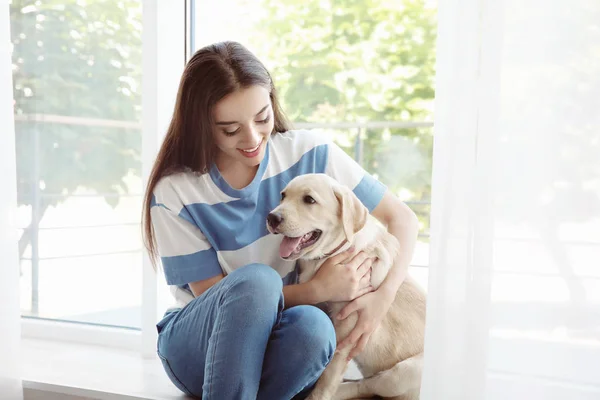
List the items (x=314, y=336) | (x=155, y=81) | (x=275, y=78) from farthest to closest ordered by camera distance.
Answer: (x=275, y=78) → (x=155, y=81) → (x=314, y=336)

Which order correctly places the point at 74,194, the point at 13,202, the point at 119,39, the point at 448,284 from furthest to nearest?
the point at 74,194 → the point at 119,39 → the point at 13,202 → the point at 448,284

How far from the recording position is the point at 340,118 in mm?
4320

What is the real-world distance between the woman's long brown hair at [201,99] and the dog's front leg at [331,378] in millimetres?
531

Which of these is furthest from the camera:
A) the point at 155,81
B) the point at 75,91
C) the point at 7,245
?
the point at 75,91

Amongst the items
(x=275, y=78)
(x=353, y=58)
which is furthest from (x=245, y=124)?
(x=353, y=58)

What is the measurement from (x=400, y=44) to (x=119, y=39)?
268 cm

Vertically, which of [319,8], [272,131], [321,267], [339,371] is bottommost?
[339,371]

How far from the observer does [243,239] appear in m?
1.52

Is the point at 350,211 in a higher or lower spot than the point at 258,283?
higher

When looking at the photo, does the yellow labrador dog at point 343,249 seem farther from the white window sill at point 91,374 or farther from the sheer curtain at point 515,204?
the white window sill at point 91,374

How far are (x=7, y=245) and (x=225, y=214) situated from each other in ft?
2.38

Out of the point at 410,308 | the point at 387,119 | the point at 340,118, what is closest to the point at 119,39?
the point at 410,308

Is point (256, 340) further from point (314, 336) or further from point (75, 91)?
point (75, 91)

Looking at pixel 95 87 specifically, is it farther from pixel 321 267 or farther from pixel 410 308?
pixel 410 308
